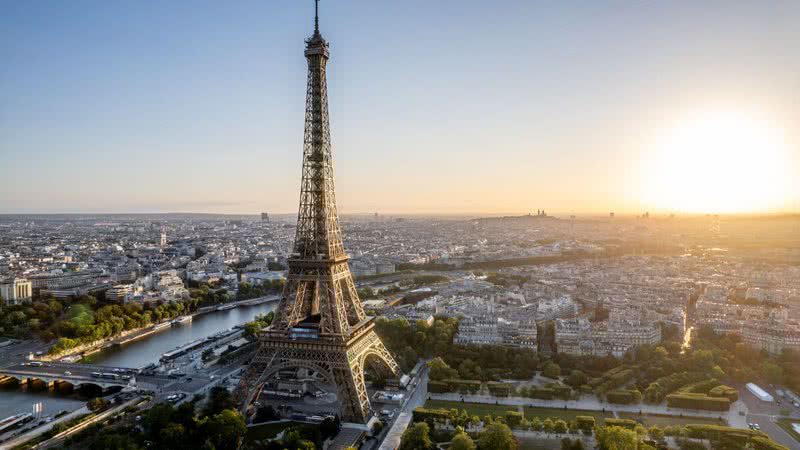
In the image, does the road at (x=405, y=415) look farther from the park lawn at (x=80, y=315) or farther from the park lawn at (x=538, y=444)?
the park lawn at (x=80, y=315)

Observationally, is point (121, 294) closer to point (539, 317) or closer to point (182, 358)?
point (182, 358)

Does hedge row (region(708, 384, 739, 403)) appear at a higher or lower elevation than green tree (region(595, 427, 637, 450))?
lower

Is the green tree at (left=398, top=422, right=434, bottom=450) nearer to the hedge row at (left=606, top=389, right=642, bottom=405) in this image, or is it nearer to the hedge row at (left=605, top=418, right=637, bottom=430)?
the hedge row at (left=605, top=418, right=637, bottom=430)

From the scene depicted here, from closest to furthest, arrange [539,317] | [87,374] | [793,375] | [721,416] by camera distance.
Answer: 1. [721,416]
2. [793,375]
3. [87,374]
4. [539,317]

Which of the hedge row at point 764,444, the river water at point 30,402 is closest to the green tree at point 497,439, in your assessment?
the hedge row at point 764,444

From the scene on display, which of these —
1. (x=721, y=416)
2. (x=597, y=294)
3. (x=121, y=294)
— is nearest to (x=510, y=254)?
(x=597, y=294)

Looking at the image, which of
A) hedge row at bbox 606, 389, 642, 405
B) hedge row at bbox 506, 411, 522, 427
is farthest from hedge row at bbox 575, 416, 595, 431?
hedge row at bbox 606, 389, 642, 405
